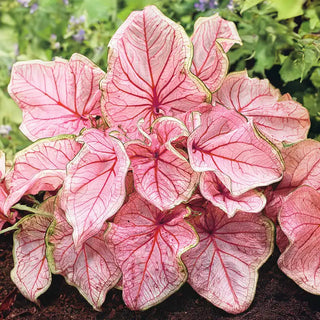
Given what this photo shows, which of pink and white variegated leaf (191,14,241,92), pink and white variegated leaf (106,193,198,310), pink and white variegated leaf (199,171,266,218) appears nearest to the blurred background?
pink and white variegated leaf (191,14,241,92)

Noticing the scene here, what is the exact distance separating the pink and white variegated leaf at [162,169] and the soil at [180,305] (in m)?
0.22

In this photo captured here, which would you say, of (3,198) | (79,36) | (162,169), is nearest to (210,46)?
(162,169)

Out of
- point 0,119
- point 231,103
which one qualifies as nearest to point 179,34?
point 231,103

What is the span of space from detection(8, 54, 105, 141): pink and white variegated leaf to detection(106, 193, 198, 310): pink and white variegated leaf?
0.76 feet

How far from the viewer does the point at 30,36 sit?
207 cm

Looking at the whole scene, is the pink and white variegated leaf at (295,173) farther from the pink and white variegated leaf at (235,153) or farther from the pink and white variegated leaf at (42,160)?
the pink and white variegated leaf at (42,160)

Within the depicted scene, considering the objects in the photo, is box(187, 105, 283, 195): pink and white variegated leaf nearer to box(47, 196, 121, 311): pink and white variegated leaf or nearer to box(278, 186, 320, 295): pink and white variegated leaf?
box(278, 186, 320, 295): pink and white variegated leaf

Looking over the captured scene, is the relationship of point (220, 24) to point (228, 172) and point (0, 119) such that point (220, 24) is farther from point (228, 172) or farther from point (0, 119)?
point (0, 119)

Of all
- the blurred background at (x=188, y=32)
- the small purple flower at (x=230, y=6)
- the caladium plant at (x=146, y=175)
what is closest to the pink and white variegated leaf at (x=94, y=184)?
the caladium plant at (x=146, y=175)

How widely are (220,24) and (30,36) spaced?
4.58 feet

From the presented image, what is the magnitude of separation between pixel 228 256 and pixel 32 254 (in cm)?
37

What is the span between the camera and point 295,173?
87cm

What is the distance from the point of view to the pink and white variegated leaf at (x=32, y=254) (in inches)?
32.9

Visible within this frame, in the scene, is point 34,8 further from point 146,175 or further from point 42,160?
point 146,175
